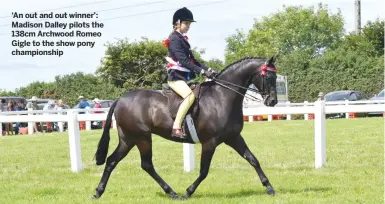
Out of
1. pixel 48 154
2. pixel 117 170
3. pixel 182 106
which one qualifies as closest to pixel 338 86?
pixel 48 154

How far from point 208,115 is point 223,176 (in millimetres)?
2665

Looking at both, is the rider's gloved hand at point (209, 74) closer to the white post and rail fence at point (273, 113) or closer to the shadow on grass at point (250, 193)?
the shadow on grass at point (250, 193)

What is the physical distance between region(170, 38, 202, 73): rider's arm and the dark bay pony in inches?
20.4

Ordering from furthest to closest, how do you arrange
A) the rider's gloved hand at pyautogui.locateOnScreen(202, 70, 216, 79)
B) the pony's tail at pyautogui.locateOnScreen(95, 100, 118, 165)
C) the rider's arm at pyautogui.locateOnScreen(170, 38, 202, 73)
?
the pony's tail at pyautogui.locateOnScreen(95, 100, 118, 165) < the rider's gloved hand at pyautogui.locateOnScreen(202, 70, 216, 79) < the rider's arm at pyautogui.locateOnScreen(170, 38, 202, 73)

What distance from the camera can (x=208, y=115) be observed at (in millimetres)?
9531

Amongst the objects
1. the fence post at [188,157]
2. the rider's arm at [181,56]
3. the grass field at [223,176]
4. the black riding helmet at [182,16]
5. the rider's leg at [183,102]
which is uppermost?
the black riding helmet at [182,16]

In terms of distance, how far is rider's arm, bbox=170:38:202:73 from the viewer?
30.6ft

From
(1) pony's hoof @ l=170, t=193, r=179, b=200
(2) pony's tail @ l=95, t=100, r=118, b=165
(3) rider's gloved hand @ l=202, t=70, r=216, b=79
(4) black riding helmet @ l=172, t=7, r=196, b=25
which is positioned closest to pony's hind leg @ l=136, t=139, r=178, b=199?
(1) pony's hoof @ l=170, t=193, r=179, b=200

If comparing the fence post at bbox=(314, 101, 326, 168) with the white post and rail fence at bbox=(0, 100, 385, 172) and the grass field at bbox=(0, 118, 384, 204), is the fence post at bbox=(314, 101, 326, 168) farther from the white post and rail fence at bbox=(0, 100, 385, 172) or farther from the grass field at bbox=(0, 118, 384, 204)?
the grass field at bbox=(0, 118, 384, 204)

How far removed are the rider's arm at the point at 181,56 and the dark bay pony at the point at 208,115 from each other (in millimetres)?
518

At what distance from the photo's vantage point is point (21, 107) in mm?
39594

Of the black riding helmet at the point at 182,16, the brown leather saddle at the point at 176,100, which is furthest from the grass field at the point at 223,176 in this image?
the black riding helmet at the point at 182,16

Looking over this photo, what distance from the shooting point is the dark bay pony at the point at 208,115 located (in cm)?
950

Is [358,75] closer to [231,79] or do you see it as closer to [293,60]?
[293,60]
